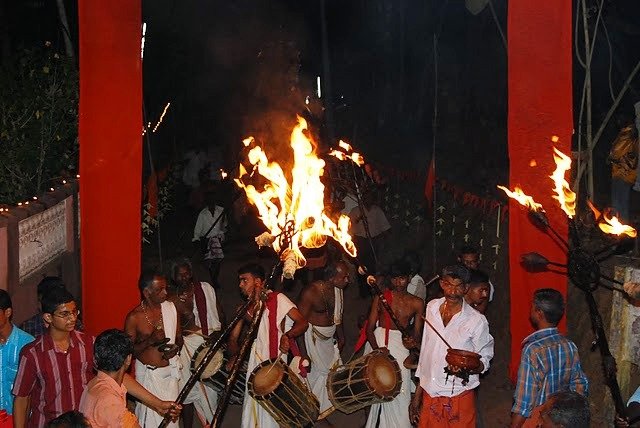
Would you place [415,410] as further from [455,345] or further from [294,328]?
[294,328]

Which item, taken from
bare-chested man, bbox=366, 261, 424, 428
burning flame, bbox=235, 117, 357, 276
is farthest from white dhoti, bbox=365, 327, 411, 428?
burning flame, bbox=235, 117, 357, 276

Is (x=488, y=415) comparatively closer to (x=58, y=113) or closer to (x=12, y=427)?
(x=12, y=427)

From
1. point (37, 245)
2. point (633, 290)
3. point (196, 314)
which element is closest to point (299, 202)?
point (196, 314)

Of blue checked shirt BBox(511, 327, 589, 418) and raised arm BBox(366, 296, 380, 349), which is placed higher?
raised arm BBox(366, 296, 380, 349)

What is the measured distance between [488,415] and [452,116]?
1322 cm

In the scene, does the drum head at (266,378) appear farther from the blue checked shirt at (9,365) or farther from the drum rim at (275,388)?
the blue checked shirt at (9,365)

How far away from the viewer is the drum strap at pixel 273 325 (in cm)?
841

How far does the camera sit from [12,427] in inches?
245

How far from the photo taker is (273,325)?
843cm

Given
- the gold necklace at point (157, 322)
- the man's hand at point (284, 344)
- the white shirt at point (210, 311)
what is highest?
the white shirt at point (210, 311)

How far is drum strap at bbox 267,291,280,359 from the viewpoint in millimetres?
8406

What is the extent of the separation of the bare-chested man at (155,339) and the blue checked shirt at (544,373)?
10.3 ft

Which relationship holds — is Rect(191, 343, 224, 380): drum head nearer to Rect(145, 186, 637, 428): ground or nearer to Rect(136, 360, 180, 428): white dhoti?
Rect(136, 360, 180, 428): white dhoti

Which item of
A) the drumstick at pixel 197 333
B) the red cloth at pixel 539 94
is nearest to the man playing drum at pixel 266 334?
the drumstick at pixel 197 333
